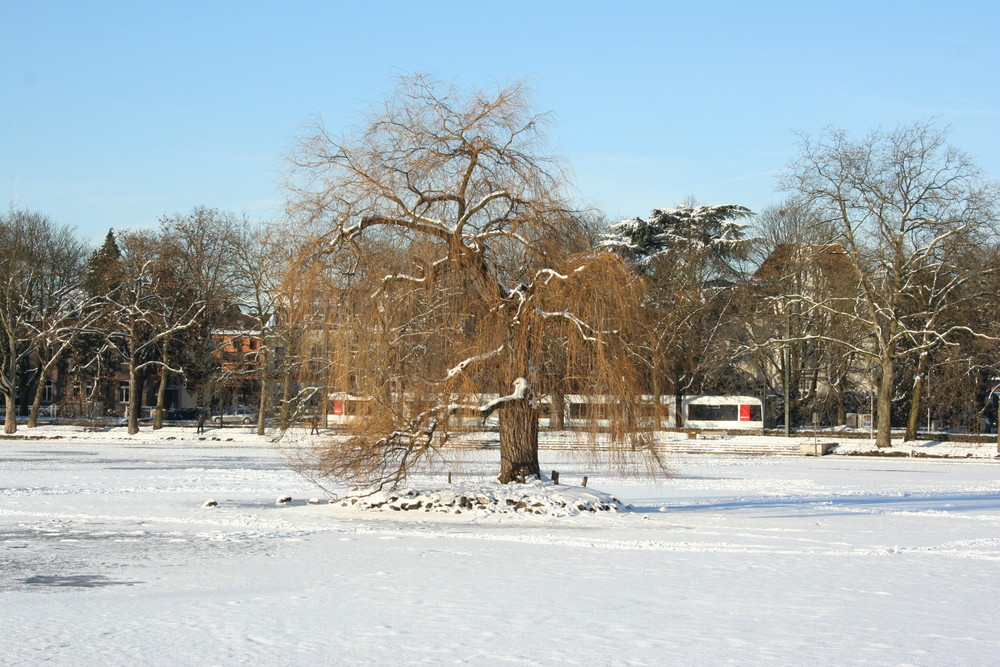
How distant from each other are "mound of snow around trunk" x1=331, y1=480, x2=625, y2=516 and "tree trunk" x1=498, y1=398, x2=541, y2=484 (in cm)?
31

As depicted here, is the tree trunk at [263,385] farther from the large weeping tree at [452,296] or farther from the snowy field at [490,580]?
the large weeping tree at [452,296]

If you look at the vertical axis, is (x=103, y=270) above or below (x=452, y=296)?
above

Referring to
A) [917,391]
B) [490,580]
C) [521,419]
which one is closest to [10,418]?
[521,419]

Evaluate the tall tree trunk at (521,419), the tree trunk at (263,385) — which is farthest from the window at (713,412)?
the tall tree trunk at (521,419)

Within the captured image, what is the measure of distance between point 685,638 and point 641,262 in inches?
2115

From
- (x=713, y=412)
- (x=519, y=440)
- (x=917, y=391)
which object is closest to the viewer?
(x=519, y=440)

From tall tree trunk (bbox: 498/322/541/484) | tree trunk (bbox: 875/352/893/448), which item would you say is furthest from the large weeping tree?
tree trunk (bbox: 875/352/893/448)

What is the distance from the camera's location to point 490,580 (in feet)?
44.6

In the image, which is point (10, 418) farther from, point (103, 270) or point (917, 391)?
point (917, 391)

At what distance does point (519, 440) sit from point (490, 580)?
7.95m

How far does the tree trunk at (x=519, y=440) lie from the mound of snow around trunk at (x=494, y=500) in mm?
307

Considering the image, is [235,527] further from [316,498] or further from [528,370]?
[528,370]

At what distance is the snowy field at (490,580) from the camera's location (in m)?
9.59

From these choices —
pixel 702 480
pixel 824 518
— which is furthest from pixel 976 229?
pixel 824 518
